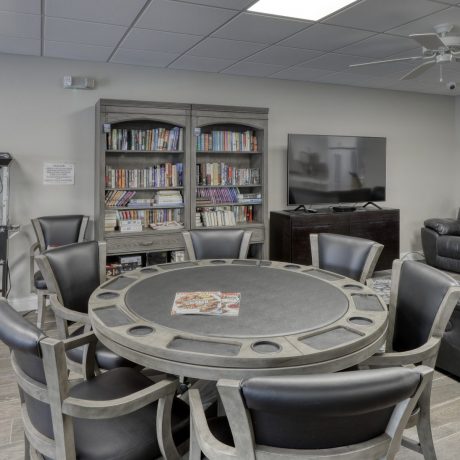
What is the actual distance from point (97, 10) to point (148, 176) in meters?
1.80

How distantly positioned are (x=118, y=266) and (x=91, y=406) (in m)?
3.16

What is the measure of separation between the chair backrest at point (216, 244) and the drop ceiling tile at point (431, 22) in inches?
80.6

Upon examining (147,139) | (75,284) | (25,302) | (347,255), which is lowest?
(25,302)

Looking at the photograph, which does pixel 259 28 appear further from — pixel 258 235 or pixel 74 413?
pixel 74 413

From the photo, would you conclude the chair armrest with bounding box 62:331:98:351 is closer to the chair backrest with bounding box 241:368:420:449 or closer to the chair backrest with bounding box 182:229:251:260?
the chair backrest with bounding box 241:368:420:449

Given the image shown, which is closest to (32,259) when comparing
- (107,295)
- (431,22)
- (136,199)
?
(136,199)

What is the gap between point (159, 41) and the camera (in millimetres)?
3742

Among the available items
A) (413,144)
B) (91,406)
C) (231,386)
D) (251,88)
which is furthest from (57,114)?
(413,144)

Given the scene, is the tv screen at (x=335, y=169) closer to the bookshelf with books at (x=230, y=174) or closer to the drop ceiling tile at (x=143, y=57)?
the bookshelf with books at (x=230, y=174)

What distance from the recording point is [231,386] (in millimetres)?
983

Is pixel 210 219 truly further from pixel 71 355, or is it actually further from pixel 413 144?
pixel 413 144

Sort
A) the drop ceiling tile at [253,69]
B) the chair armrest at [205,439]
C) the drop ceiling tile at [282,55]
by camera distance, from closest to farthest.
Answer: the chair armrest at [205,439] < the drop ceiling tile at [282,55] < the drop ceiling tile at [253,69]

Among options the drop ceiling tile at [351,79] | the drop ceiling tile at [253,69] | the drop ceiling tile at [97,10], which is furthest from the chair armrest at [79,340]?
the drop ceiling tile at [351,79]

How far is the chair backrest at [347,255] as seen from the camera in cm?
267
